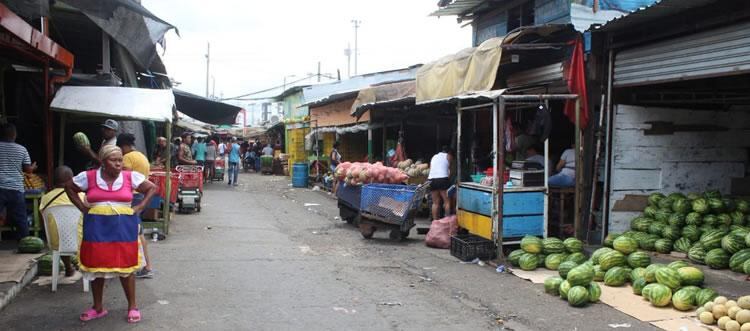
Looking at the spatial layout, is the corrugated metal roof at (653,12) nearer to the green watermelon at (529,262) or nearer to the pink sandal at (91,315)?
the green watermelon at (529,262)

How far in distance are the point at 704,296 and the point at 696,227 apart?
2.47 meters

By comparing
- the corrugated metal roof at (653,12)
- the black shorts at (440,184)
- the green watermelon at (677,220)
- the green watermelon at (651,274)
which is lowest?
the green watermelon at (651,274)

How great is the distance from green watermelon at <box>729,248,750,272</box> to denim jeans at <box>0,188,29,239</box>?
925cm

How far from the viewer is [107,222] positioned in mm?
5113

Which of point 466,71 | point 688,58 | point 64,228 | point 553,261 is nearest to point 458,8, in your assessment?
point 466,71

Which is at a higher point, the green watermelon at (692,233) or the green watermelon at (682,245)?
the green watermelon at (692,233)

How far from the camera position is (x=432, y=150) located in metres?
18.0

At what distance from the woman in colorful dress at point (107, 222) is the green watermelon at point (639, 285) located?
533 centimetres

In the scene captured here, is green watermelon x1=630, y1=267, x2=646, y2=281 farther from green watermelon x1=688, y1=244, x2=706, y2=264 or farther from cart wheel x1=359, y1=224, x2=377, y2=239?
cart wheel x1=359, y1=224, x2=377, y2=239

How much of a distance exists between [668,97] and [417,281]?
16.6ft

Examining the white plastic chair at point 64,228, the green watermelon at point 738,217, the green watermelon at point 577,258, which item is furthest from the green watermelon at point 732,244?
the white plastic chair at point 64,228

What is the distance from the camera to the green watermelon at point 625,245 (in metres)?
7.62

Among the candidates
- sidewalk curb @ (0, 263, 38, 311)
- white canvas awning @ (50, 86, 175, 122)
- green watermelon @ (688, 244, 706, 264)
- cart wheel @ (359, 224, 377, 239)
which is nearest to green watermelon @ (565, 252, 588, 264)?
green watermelon @ (688, 244, 706, 264)

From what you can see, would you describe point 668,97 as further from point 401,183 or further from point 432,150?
point 432,150
